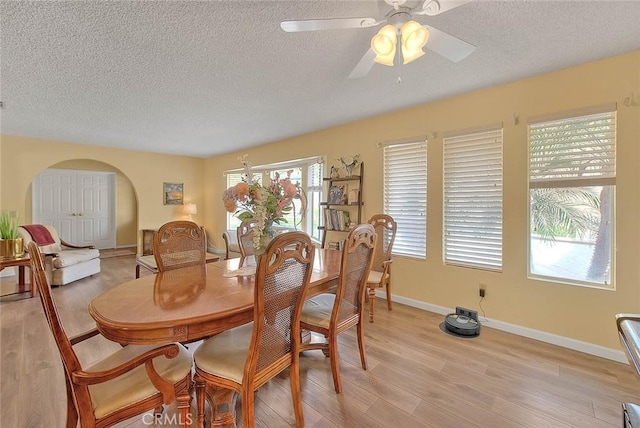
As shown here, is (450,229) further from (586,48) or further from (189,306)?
(189,306)

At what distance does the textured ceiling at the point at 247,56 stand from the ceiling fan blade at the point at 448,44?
10.0 inches

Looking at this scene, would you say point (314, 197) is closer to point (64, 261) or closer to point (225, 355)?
point (225, 355)

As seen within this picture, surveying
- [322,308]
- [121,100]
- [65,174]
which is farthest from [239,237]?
[65,174]

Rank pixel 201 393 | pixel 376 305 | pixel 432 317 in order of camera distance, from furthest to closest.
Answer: pixel 376 305, pixel 432 317, pixel 201 393

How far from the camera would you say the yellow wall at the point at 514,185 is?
6.87 ft

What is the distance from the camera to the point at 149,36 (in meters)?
1.86

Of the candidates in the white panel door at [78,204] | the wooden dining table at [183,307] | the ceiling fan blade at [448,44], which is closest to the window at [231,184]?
the white panel door at [78,204]

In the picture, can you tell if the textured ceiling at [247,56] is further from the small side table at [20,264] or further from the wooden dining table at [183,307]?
the small side table at [20,264]

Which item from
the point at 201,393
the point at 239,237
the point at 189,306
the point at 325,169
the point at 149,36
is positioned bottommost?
the point at 201,393

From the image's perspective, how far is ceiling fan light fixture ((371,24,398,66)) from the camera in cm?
149

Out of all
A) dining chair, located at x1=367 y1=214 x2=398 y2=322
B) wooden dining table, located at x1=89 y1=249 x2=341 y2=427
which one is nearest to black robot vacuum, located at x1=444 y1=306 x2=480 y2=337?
dining chair, located at x1=367 y1=214 x2=398 y2=322

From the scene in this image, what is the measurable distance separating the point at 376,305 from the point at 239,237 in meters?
1.88

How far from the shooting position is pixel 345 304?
6.11ft

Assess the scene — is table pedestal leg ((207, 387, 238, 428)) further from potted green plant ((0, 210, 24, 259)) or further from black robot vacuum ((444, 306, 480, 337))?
potted green plant ((0, 210, 24, 259))
